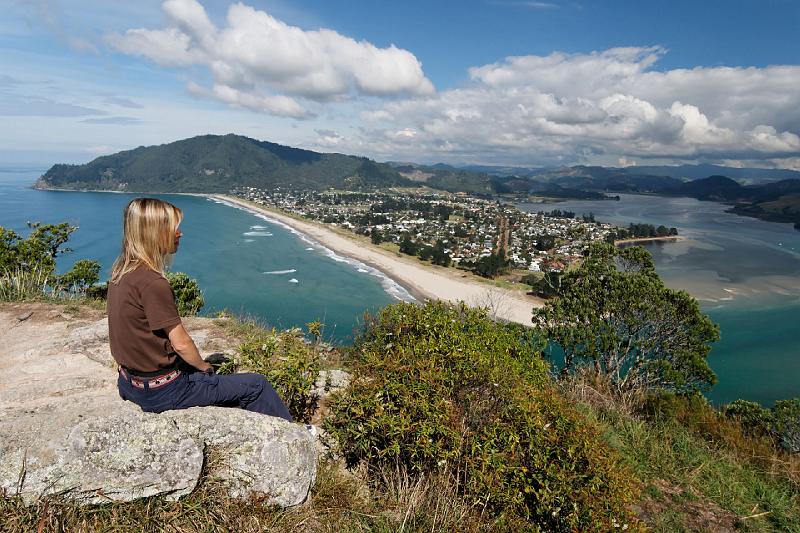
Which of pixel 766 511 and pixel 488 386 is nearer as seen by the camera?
pixel 488 386

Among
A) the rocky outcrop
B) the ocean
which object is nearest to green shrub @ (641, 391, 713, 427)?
the rocky outcrop

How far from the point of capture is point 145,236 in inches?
114

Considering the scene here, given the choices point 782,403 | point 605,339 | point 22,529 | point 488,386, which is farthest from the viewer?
point 605,339

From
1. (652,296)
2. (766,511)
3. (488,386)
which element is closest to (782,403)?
(652,296)

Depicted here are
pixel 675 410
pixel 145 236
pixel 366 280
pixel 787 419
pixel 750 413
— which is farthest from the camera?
pixel 366 280

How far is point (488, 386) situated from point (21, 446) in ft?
10.5

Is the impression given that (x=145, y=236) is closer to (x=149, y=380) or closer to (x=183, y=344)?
(x=183, y=344)

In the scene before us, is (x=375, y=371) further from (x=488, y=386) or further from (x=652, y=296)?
(x=652, y=296)

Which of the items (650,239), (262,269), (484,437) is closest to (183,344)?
(484,437)

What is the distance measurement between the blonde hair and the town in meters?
30.8

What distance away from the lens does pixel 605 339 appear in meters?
11.8

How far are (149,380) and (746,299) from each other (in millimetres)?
52221

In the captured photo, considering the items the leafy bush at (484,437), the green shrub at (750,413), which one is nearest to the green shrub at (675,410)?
the leafy bush at (484,437)

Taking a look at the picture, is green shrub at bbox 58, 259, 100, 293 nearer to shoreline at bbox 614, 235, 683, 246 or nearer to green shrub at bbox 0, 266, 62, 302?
green shrub at bbox 0, 266, 62, 302
